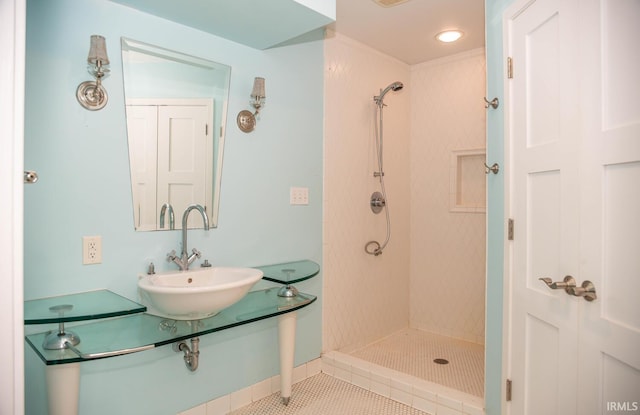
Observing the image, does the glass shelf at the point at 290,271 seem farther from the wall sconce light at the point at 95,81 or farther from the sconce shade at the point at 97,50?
the sconce shade at the point at 97,50

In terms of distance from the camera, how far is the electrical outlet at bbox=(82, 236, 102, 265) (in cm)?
177

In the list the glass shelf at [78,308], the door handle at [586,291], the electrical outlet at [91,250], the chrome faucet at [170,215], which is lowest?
the glass shelf at [78,308]

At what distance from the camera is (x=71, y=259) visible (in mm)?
1739

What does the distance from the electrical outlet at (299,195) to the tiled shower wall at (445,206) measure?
1.24 meters

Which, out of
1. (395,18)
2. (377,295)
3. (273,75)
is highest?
(395,18)

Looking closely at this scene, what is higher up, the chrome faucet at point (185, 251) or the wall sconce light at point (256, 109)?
the wall sconce light at point (256, 109)

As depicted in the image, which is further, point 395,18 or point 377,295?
point 377,295

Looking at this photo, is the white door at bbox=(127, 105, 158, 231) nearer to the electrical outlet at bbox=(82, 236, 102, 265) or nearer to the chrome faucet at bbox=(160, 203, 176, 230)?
the chrome faucet at bbox=(160, 203, 176, 230)

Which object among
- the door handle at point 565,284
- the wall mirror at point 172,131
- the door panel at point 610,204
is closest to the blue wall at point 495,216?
the door handle at point 565,284

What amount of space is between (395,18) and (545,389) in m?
2.21

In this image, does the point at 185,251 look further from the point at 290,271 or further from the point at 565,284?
the point at 565,284

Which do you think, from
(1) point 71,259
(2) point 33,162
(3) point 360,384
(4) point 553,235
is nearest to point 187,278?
(1) point 71,259

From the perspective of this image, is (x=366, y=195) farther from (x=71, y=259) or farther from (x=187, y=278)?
(x=71, y=259)

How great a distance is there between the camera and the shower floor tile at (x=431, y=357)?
8.44 feet
